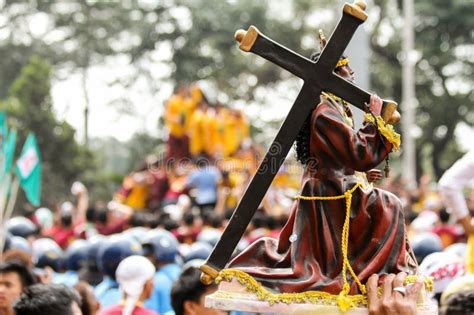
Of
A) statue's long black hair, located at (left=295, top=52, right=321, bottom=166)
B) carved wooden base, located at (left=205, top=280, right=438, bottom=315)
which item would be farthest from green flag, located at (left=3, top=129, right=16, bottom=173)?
carved wooden base, located at (left=205, top=280, right=438, bottom=315)

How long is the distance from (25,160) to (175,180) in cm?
826

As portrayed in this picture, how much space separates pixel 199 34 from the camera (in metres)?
30.2

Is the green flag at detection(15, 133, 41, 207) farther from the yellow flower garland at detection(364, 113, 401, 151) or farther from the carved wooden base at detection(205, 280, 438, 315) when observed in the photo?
the yellow flower garland at detection(364, 113, 401, 151)

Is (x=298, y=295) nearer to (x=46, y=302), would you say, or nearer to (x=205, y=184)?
(x=46, y=302)

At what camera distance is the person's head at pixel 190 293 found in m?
4.96

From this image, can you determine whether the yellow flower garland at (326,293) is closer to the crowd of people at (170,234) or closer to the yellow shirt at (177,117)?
the crowd of people at (170,234)

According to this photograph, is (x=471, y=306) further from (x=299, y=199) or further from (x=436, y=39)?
(x=436, y=39)

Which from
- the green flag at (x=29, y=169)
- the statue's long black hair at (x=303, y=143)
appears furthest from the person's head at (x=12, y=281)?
the green flag at (x=29, y=169)

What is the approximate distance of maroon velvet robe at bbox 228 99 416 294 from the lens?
11.6 ft

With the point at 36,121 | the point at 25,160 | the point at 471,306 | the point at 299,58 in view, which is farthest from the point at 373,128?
the point at 36,121

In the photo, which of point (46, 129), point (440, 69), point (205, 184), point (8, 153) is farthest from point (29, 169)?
point (440, 69)

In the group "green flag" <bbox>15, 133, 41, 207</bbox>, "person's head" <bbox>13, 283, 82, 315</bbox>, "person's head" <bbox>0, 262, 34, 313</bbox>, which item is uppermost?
"person's head" <bbox>13, 283, 82, 315</bbox>

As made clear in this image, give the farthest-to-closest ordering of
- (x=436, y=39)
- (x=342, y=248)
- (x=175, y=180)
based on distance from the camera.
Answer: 1. (x=436, y=39)
2. (x=175, y=180)
3. (x=342, y=248)

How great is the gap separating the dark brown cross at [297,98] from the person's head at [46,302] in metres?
0.96
